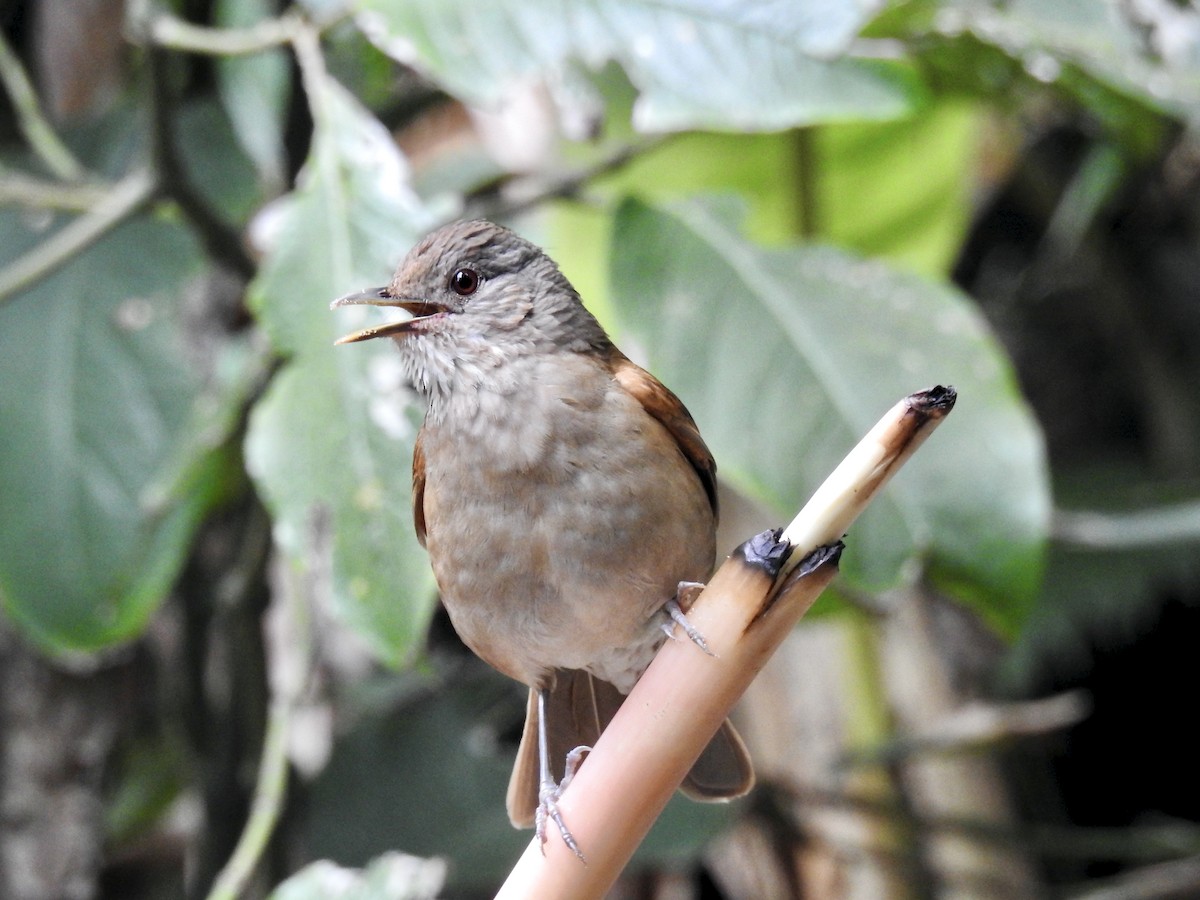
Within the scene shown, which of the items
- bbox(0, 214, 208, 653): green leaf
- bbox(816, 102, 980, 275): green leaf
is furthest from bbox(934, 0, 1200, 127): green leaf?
bbox(0, 214, 208, 653): green leaf

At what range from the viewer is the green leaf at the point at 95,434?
2492 millimetres

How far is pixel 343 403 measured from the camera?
1.83 meters

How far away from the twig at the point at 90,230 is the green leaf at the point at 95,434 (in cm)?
29

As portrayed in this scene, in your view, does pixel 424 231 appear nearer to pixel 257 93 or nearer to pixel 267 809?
pixel 267 809

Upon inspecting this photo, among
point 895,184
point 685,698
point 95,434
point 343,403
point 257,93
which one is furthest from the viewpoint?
point 895,184

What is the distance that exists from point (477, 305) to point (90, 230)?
115 centimetres

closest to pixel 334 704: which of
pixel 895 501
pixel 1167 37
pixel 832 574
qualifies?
pixel 895 501

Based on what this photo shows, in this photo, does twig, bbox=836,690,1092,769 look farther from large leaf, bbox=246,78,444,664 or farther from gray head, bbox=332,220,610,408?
gray head, bbox=332,220,610,408

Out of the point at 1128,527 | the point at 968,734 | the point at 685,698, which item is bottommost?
the point at 1128,527

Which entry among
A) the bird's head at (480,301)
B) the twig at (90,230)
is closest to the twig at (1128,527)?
the bird's head at (480,301)

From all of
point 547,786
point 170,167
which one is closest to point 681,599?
point 547,786

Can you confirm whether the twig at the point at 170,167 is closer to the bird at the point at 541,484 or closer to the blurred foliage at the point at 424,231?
the blurred foliage at the point at 424,231

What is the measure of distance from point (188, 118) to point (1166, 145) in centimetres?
284

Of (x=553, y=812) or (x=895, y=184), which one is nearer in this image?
(x=553, y=812)
